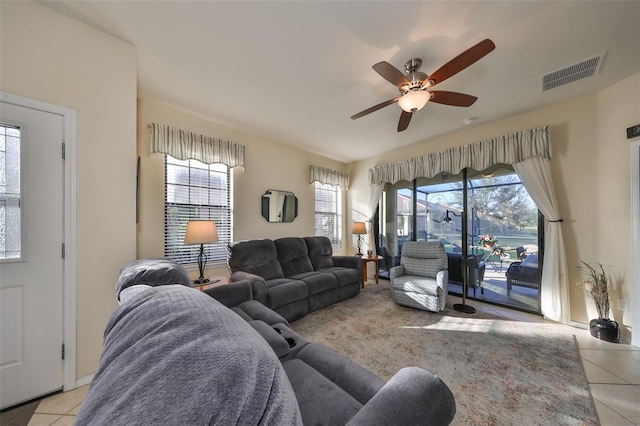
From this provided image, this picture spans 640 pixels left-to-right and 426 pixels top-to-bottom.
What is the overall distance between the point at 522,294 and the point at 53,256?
5196mm

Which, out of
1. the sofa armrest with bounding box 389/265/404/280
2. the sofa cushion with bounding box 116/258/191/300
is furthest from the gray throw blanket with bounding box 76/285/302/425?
the sofa armrest with bounding box 389/265/404/280

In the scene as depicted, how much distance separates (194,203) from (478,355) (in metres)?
3.75

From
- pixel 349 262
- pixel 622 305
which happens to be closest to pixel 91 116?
pixel 349 262

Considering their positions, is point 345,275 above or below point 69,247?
below

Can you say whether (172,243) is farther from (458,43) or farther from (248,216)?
(458,43)

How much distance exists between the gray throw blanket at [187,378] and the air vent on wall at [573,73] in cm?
348

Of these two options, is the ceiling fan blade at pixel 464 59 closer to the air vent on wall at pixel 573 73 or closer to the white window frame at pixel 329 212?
the air vent on wall at pixel 573 73

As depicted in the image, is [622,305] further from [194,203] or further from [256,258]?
[194,203]

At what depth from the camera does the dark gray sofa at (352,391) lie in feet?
2.33

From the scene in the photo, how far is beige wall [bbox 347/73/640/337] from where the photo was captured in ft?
Result: 7.70

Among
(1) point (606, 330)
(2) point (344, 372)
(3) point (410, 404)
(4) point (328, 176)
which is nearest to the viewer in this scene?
(3) point (410, 404)

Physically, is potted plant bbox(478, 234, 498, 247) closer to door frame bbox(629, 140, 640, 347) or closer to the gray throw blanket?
door frame bbox(629, 140, 640, 347)

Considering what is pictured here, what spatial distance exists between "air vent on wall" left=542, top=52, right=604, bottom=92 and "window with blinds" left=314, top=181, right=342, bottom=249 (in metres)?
3.58

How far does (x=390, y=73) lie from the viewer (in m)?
Answer: 1.83
